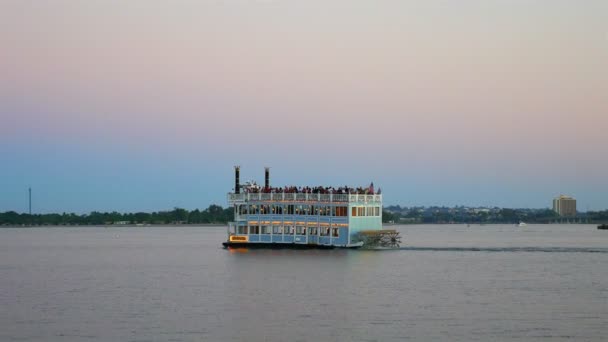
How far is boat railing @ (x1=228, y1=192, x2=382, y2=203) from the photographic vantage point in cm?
9869

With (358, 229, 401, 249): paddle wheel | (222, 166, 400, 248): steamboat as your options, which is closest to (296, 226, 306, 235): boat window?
(222, 166, 400, 248): steamboat

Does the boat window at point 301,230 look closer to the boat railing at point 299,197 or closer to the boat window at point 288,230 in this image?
the boat window at point 288,230

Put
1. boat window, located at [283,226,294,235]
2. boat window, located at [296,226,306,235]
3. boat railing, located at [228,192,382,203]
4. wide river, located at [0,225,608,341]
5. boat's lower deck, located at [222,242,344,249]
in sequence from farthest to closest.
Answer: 1. boat window, located at [283,226,294,235]
2. boat window, located at [296,226,306,235]
3. boat's lower deck, located at [222,242,344,249]
4. boat railing, located at [228,192,382,203]
5. wide river, located at [0,225,608,341]

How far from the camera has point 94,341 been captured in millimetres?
43938

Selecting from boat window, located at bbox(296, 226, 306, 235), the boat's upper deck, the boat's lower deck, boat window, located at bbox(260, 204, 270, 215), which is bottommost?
the boat's lower deck

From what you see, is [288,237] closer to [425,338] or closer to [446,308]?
[446,308]

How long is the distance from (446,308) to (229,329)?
13254 mm

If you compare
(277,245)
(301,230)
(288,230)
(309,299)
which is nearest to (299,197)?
(301,230)

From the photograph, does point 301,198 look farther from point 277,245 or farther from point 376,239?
point 376,239

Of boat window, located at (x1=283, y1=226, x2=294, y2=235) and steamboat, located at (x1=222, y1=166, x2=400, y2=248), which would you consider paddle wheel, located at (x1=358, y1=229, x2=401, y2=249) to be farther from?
boat window, located at (x1=283, y1=226, x2=294, y2=235)

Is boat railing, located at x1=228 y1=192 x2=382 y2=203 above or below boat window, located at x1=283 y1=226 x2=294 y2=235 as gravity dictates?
above

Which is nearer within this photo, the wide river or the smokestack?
the wide river

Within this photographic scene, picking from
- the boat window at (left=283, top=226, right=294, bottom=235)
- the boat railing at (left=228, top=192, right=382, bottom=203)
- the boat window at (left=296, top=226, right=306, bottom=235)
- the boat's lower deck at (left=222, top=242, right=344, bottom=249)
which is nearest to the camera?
the boat railing at (left=228, top=192, right=382, bottom=203)

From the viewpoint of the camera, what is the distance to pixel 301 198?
330ft
